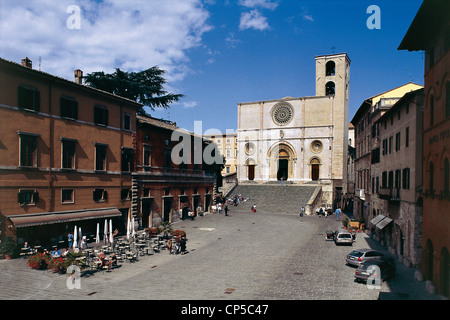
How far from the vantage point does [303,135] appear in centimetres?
6194

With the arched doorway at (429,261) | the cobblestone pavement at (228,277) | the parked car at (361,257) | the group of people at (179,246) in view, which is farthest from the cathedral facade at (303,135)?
the arched doorway at (429,261)

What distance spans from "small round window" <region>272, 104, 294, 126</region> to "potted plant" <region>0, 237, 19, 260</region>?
50257 mm

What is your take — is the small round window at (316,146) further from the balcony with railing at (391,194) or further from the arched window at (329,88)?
the balcony with railing at (391,194)

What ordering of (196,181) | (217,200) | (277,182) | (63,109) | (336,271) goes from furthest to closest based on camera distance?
(277,182)
(217,200)
(196,181)
(63,109)
(336,271)

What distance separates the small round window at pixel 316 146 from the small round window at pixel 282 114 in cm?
633

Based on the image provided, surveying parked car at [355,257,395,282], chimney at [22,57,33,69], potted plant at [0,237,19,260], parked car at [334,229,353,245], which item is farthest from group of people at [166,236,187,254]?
chimney at [22,57,33,69]

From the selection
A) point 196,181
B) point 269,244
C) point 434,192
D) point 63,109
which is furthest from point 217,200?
point 434,192

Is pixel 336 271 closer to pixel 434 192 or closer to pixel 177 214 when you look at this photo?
pixel 434 192

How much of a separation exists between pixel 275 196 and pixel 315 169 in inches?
473

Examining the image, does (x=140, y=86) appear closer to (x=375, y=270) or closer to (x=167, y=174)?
(x=167, y=174)

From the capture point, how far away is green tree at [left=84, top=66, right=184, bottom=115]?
4403cm
